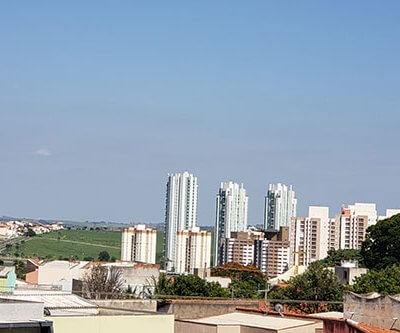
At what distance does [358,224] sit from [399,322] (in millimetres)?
121311

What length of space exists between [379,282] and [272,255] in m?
93.8

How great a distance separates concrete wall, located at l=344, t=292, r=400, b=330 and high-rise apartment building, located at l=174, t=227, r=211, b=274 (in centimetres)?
11359

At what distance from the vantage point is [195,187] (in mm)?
180125

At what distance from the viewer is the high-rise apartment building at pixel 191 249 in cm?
13312

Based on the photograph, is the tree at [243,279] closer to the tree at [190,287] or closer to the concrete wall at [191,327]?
the tree at [190,287]

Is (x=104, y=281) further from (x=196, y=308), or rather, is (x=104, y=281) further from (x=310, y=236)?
(x=310, y=236)

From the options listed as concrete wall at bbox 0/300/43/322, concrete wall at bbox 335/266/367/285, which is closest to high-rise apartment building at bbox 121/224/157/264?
concrete wall at bbox 335/266/367/285

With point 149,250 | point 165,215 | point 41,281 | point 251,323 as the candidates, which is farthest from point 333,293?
point 165,215

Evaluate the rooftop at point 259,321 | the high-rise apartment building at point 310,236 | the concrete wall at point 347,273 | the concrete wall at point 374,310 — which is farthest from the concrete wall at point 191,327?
the high-rise apartment building at point 310,236

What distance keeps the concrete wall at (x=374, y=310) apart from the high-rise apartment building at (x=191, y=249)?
11359cm

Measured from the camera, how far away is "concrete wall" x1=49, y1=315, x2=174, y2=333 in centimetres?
1421

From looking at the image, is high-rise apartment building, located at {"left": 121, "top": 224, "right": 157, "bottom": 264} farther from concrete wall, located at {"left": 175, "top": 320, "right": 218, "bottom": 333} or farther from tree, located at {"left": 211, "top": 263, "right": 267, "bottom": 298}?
concrete wall, located at {"left": 175, "top": 320, "right": 218, "bottom": 333}

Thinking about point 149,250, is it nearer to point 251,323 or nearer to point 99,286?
point 99,286

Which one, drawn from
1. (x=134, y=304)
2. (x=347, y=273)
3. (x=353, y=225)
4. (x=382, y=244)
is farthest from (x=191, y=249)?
(x=134, y=304)
